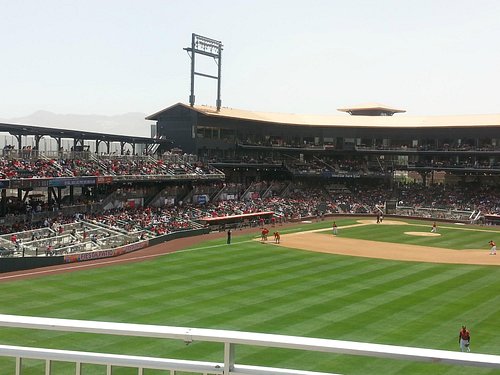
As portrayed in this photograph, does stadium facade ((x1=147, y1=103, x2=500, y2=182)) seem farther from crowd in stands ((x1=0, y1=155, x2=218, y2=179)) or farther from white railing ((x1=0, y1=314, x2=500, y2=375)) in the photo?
white railing ((x1=0, y1=314, x2=500, y2=375))

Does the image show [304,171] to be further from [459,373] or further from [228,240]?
[459,373]

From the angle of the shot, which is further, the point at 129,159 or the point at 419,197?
the point at 419,197

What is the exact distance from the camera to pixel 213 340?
3.60 metres

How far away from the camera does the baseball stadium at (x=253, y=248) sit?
9320mm

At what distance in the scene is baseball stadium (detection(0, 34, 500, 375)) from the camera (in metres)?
9.32

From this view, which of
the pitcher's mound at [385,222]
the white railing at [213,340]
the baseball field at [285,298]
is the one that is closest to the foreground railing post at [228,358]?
the white railing at [213,340]

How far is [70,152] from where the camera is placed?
5444 cm

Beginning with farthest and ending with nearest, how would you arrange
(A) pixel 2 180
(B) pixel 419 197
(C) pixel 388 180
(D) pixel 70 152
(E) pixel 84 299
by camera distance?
(C) pixel 388 180 → (B) pixel 419 197 → (D) pixel 70 152 → (A) pixel 2 180 → (E) pixel 84 299

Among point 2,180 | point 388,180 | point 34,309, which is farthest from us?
point 388,180

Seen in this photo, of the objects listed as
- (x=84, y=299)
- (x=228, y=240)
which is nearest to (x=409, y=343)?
(x=84, y=299)

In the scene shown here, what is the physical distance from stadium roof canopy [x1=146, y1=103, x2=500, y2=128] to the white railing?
71274mm

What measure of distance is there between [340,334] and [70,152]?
39.9m

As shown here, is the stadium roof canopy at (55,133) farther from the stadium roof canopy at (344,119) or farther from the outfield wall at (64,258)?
the outfield wall at (64,258)

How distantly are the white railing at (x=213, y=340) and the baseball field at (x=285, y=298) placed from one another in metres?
9.83
